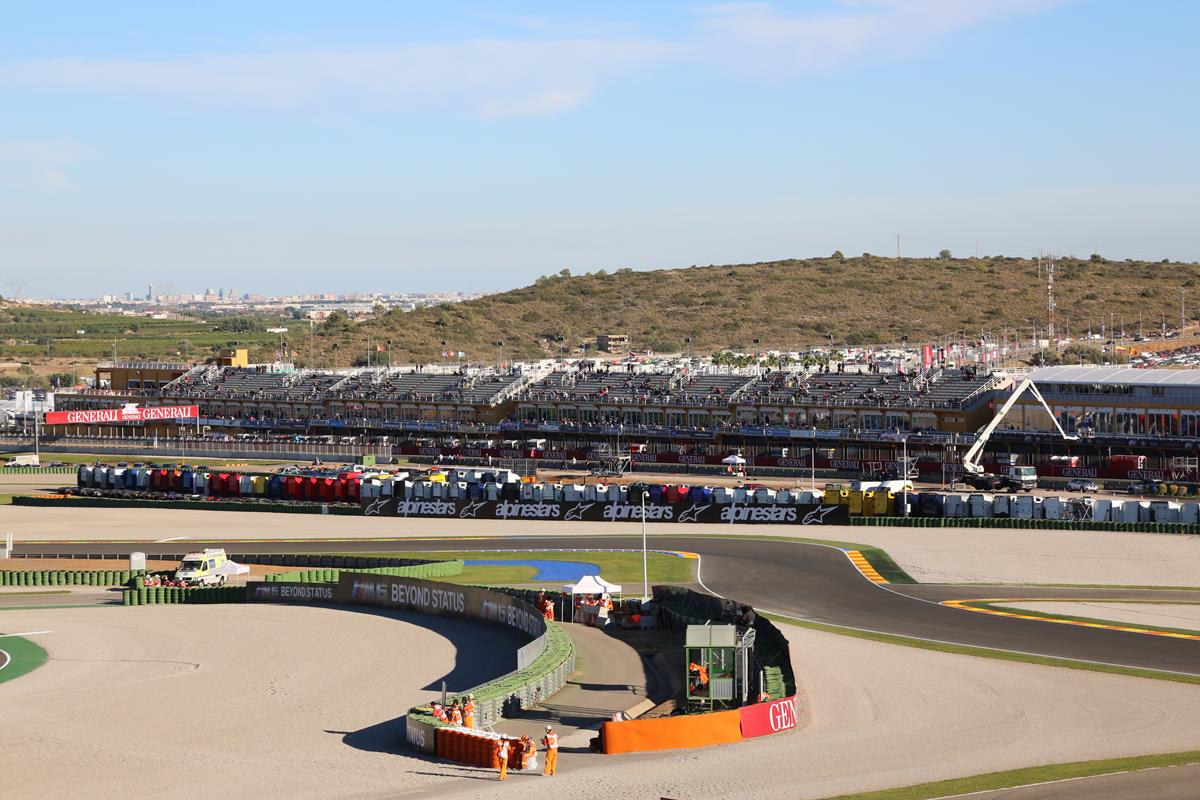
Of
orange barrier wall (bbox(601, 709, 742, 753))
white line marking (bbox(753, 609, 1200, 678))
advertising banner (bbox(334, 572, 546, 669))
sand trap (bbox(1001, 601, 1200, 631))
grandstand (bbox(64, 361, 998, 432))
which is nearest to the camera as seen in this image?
orange barrier wall (bbox(601, 709, 742, 753))

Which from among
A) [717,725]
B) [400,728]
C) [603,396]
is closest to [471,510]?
[603,396]

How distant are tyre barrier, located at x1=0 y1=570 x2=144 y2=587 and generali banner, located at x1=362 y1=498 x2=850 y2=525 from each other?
79.1ft

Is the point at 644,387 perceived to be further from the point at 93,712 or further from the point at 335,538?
the point at 93,712

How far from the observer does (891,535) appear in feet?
233

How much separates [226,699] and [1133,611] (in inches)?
1193

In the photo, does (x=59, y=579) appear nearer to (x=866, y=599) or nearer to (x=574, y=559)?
(x=574, y=559)

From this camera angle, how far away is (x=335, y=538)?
76938 mm

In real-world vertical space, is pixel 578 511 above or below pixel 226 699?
above

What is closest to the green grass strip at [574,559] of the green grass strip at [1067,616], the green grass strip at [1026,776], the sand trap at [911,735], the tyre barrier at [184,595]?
the tyre barrier at [184,595]

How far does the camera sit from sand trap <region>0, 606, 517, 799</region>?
30.7 meters

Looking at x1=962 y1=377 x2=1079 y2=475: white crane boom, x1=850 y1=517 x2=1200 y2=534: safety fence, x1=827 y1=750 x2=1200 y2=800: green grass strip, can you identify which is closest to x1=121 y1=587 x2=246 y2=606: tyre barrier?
x1=850 y1=517 x2=1200 y2=534: safety fence

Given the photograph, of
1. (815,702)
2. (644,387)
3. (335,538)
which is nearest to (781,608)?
(815,702)

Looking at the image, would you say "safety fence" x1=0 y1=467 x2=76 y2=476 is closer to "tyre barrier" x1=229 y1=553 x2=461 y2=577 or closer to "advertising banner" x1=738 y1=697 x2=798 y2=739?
"tyre barrier" x1=229 y1=553 x2=461 y2=577

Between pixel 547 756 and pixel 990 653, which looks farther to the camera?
pixel 990 653
